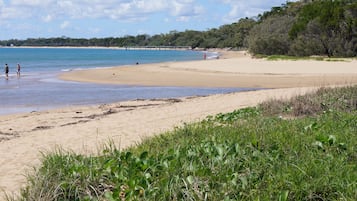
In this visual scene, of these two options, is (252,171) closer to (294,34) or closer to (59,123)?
(59,123)

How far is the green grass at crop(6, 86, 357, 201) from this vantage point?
4.95 metres

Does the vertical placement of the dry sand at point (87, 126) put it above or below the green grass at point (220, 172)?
below

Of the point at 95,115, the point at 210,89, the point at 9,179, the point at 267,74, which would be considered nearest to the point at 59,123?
the point at 95,115

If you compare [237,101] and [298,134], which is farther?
[237,101]

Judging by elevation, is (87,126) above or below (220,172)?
below

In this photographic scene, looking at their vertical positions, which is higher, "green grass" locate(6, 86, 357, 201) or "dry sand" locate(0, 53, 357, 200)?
"green grass" locate(6, 86, 357, 201)

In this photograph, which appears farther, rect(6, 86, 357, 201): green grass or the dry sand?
the dry sand

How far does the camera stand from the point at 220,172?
5.41 m

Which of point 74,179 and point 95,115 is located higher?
point 74,179

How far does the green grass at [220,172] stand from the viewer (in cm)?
495

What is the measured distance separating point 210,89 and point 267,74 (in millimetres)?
10137

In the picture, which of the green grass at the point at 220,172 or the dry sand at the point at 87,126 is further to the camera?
the dry sand at the point at 87,126

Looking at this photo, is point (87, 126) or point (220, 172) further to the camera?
point (87, 126)

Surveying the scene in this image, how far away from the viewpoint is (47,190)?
5312mm
